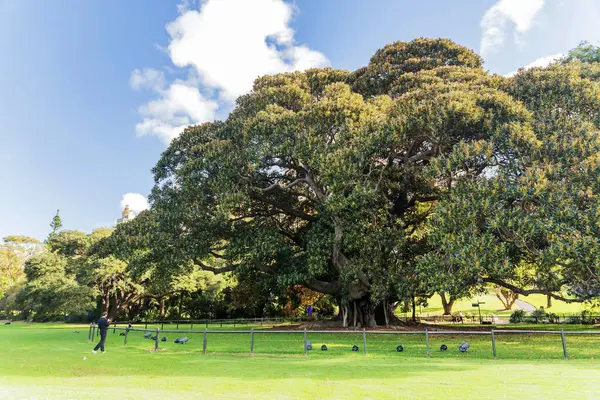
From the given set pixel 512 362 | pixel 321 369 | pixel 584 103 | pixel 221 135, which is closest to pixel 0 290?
pixel 221 135

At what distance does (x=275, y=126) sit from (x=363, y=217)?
22.3 ft

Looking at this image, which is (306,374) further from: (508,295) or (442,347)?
(508,295)

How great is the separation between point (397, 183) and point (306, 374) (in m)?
13.3

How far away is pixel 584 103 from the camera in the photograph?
17.1 metres

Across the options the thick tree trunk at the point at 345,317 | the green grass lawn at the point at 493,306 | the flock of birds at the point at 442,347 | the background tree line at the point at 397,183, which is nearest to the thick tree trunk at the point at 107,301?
the background tree line at the point at 397,183

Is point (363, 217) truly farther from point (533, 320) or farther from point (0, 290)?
point (0, 290)

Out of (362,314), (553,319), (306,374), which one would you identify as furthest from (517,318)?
(306,374)

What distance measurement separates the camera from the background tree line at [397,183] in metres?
15.1

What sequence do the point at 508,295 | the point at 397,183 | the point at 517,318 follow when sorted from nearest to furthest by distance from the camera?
the point at 397,183 < the point at 517,318 < the point at 508,295

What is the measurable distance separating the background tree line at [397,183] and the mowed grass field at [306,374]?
12.8ft

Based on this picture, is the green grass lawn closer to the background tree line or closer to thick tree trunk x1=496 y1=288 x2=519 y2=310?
thick tree trunk x1=496 y1=288 x2=519 y2=310

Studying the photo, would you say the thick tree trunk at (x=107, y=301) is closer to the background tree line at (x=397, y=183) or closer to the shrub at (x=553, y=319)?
the background tree line at (x=397, y=183)

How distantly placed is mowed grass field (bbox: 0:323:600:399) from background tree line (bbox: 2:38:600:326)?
3.91m

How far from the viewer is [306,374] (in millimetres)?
10031
